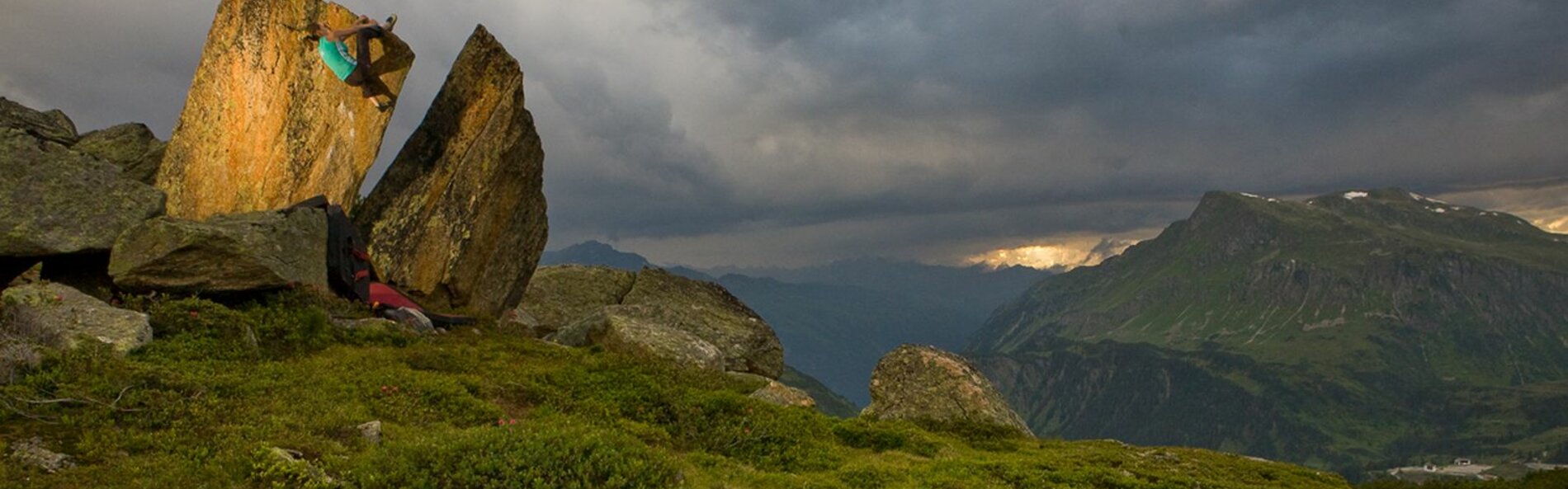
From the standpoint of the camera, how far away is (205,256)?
23562 millimetres

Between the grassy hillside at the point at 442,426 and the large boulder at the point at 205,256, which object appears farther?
the large boulder at the point at 205,256

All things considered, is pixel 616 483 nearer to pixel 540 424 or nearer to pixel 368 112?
pixel 540 424

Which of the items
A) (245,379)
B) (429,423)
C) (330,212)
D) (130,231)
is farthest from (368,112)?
(429,423)

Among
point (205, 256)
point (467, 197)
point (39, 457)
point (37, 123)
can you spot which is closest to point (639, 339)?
point (467, 197)

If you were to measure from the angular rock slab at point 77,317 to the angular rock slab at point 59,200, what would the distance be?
2.51 m

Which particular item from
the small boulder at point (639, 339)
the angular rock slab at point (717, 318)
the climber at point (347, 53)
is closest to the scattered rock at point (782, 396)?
the small boulder at point (639, 339)

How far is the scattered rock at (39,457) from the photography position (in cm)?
1264

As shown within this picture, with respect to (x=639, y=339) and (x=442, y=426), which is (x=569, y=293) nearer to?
(x=639, y=339)

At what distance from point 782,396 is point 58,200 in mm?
24879

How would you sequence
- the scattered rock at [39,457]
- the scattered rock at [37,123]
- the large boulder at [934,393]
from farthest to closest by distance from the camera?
the large boulder at [934,393] → the scattered rock at [37,123] → the scattered rock at [39,457]

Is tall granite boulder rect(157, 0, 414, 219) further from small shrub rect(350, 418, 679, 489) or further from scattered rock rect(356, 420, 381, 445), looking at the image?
small shrub rect(350, 418, 679, 489)

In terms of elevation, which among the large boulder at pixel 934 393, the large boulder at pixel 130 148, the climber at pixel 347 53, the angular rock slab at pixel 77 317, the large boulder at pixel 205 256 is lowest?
the large boulder at pixel 934 393

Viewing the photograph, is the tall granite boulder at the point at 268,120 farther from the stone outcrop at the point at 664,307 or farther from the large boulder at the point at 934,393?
the large boulder at the point at 934,393

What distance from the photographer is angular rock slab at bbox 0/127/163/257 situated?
896 inches
